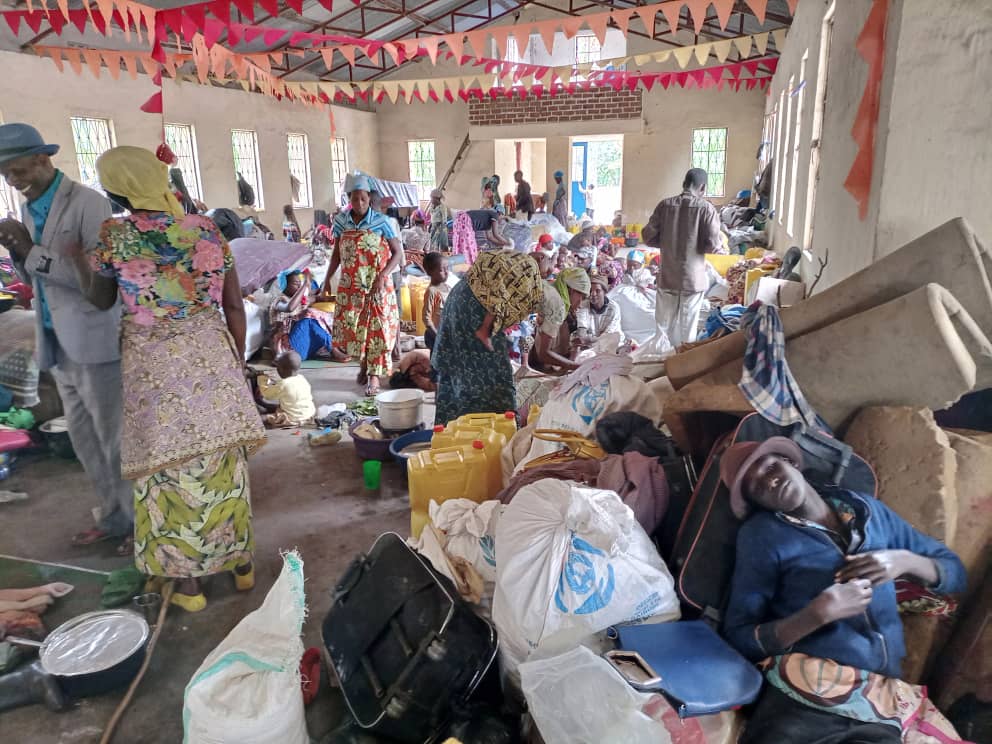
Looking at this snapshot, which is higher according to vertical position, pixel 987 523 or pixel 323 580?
pixel 987 523

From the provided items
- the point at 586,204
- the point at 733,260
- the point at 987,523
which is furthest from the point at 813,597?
the point at 586,204

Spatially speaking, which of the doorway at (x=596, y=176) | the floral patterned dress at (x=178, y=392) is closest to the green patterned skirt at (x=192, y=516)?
the floral patterned dress at (x=178, y=392)

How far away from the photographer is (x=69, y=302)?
285 centimetres

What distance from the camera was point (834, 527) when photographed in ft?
5.45

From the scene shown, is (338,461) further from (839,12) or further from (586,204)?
(586,204)

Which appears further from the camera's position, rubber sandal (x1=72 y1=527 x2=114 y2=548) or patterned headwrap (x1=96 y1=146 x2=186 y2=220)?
rubber sandal (x1=72 y1=527 x2=114 y2=548)

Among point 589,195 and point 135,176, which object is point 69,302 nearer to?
point 135,176

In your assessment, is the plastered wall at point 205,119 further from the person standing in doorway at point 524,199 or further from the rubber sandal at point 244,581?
the rubber sandal at point 244,581

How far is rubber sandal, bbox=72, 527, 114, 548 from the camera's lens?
3.22 metres

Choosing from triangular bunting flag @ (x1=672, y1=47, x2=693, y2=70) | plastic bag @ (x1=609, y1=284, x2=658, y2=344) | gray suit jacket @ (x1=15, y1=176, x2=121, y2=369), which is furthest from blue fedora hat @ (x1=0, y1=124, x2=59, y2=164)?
triangular bunting flag @ (x1=672, y1=47, x2=693, y2=70)

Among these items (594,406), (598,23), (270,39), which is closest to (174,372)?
(594,406)

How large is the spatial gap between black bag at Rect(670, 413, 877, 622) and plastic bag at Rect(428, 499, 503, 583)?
0.59 metres

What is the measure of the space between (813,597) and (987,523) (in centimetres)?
69

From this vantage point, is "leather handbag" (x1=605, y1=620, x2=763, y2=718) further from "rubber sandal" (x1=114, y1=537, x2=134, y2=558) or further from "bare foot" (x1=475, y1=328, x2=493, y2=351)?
"rubber sandal" (x1=114, y1=537, x2=134, y2=558)
